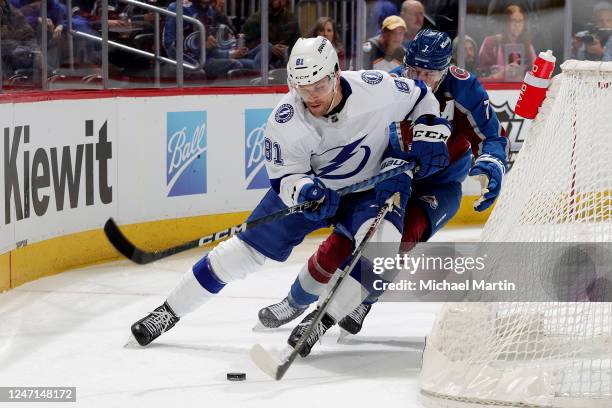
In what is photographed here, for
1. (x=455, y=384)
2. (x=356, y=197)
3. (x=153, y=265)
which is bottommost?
(x=153, y=265)

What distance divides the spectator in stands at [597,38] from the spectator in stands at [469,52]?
0.62 metres

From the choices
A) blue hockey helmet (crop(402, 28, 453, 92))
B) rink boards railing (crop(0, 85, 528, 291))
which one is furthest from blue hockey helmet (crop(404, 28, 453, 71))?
rink boards railing (crop(0, 85, 528, 291))

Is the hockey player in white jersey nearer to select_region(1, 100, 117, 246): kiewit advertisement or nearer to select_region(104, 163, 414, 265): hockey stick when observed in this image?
select_region(104, 163, 414, 265): hockey stick

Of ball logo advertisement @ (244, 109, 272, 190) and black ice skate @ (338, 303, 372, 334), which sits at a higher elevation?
ball logo advertisement @ (244, 109, 272, 190)

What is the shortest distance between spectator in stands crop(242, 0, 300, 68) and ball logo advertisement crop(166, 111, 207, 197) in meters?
0.63

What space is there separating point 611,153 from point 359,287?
848mm

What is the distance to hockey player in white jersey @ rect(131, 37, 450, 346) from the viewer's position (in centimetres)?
373

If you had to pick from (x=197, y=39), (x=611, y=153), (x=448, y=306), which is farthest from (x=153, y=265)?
(x=611, y=153)

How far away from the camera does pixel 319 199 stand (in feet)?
12.2

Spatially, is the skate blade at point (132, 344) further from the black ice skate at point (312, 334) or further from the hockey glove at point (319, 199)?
the hockey glove at point (319, 199)

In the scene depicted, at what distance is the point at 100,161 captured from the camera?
5605 millimetres

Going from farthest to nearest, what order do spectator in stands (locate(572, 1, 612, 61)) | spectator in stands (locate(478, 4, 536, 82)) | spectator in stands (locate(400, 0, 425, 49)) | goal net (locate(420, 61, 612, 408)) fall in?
1. spectator in stands (locate(572, 1, 612, 61))
2. spectator in stands (locate(478, 4, 536, 82))
3. spectator in stands (locate(400, 0, 425, 49))
4. goal net (locate(420, 61, 612, 408))

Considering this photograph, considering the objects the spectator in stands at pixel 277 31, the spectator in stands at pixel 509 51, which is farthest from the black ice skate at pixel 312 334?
the spectator in stands at pixel 509 51

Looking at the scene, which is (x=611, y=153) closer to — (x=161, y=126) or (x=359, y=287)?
(x=359, y=287)
